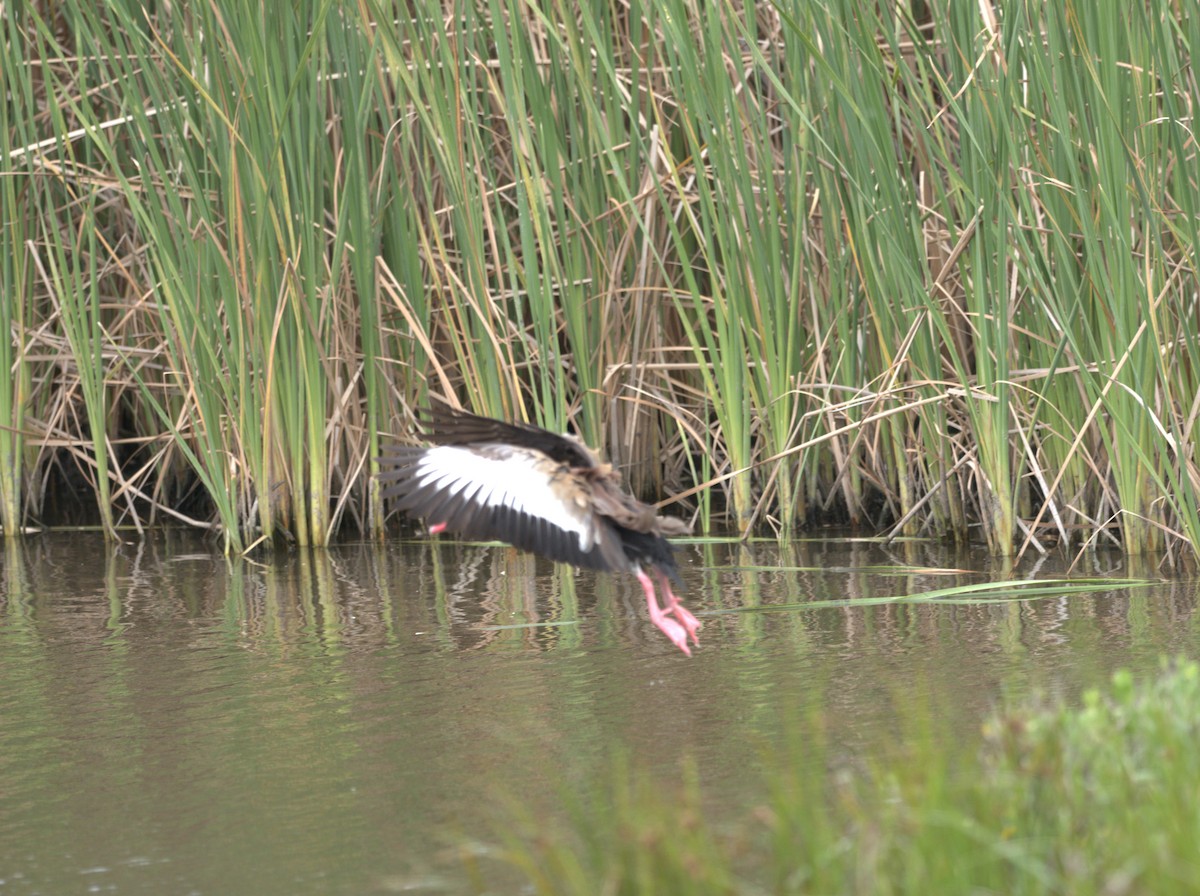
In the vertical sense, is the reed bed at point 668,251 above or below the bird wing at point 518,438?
above

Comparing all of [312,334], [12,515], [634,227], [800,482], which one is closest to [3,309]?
[12,515]

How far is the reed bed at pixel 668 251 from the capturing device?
18.7ft

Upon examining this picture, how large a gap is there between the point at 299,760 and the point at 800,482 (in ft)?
11.7

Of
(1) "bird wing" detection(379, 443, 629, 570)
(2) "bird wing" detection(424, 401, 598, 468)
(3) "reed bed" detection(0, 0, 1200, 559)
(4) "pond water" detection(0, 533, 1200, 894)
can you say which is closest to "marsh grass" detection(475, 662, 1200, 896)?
(4) "pond water" detection(0, 533, 1200, 894)

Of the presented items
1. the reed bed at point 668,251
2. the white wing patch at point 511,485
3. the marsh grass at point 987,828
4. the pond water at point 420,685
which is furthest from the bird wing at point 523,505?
the reed bed at point 668,251

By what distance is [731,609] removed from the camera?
18.3 ft

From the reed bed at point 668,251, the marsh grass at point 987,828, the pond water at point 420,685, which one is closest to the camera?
the marsh grass at point 987,828

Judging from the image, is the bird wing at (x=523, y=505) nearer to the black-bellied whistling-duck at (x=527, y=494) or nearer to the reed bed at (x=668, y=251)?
→ the black-bellied whistling-duck at (x=527, y=494)

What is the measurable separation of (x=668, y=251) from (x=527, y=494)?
3.37 metres

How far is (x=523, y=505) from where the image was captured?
4.36m

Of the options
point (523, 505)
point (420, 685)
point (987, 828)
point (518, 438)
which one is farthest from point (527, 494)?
point (987, 828)

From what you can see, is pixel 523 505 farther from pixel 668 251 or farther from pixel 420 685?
pixel 668 251

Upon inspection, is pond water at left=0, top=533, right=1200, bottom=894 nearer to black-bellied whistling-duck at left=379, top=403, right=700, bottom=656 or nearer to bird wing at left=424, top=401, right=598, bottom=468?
black-bellied whistling-duck at left=379, top=403, right=700, bottom=656

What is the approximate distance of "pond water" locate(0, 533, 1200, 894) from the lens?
3.54 m
